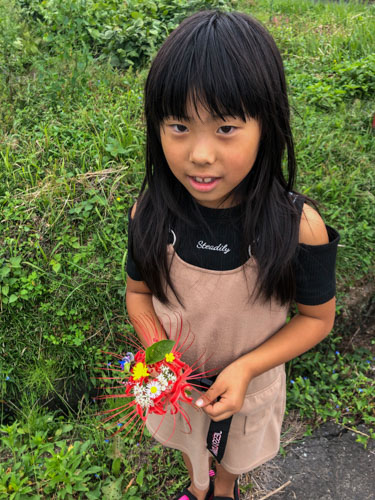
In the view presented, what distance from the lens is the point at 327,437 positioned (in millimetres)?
2492

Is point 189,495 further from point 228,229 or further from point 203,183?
point 203,183

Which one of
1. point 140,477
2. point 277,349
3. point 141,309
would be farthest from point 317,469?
point 141,309

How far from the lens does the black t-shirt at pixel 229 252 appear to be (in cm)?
142

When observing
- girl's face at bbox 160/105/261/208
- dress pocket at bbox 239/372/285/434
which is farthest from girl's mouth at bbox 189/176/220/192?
dress pocket at bbox 239/372/285/434

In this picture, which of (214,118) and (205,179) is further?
(205,179)

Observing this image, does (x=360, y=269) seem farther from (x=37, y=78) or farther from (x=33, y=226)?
(x=37, y=78)

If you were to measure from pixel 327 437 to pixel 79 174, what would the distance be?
2.16 meters

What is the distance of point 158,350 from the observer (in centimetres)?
133

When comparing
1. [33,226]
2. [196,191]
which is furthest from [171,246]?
[33,226]

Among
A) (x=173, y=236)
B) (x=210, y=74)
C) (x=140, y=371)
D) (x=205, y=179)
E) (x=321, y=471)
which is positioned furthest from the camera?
(x=321, y=471)

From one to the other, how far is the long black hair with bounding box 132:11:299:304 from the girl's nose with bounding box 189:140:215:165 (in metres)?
0.08

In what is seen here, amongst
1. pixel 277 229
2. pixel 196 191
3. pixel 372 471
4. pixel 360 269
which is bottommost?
pixel 372 471

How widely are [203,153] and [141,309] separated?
2.51 ft

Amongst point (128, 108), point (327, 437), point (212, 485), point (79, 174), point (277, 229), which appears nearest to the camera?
point (277, 229)
